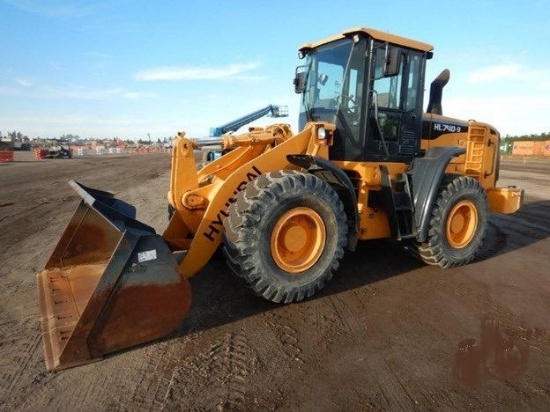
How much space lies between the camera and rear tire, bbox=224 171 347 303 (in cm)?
358

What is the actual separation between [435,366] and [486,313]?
135cm

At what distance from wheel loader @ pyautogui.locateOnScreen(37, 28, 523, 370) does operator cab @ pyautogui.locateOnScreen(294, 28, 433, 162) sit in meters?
0.02

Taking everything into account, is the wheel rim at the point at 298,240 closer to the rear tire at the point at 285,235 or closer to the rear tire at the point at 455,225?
the rear tire at the point at 285,235

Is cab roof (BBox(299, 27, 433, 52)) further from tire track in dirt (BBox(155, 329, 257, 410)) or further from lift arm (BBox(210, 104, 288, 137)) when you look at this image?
lift arm (BBox(210, 104, 288, 137))

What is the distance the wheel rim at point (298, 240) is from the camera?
383 cm

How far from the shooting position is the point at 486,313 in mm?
4004

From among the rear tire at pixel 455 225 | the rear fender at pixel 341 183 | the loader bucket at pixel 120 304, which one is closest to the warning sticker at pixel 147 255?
the loader bucket at pixel 120 304

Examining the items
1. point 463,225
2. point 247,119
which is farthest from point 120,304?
point 247,119

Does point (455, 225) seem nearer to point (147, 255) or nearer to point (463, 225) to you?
point (463, 225)

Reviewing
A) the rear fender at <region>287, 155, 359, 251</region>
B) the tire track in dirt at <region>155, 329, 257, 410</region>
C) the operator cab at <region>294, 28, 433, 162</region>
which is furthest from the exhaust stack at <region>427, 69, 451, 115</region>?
the tire track in dirt at <region>155, 329, 257, 410</region>

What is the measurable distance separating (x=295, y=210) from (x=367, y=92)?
180cm

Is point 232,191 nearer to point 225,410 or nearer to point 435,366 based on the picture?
point 225,410

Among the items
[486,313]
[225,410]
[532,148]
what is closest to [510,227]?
[486,313]

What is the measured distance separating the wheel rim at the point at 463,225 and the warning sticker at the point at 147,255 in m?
3.97
